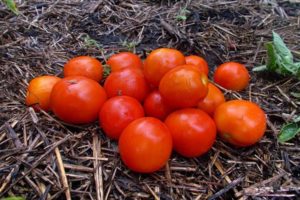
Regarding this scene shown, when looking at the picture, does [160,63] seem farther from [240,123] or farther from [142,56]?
[142,56]

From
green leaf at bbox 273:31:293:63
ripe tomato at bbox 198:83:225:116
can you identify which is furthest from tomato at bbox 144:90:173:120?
green leaf at bbox 273:31:293:63

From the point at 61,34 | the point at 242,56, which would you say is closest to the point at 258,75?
the point at 242,56

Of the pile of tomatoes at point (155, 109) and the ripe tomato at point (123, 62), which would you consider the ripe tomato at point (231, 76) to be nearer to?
the pile of tomatoes at point (155, 109)

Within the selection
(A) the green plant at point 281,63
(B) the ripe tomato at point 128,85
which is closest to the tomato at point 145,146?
(B) the ripe tomato at point 128,85

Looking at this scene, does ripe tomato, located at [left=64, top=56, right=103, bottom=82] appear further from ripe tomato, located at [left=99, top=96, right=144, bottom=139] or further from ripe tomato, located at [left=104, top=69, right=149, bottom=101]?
ripe tomato, located at [left=99, top=96, right=144, bottom=139]

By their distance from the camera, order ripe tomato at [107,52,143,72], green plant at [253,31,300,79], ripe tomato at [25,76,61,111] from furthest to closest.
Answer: green plant at [253,31,300,79] → ripe tomato at [107,52,143,72] → ripe tomato at [25,76,61,111]

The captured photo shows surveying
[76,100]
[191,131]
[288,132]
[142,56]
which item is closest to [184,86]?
[191,131]

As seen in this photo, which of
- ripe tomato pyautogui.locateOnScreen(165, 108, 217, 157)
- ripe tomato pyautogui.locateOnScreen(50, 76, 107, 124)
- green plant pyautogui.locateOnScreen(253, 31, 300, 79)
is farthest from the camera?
green plant pyautogui.locateOnScreen(253, 31, 300, 79)
